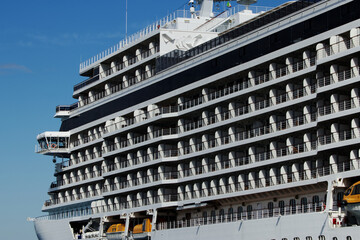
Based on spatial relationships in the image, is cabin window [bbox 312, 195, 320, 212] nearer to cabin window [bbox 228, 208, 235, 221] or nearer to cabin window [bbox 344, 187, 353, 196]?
cabin window [bbox 344, 187, 353, 196]

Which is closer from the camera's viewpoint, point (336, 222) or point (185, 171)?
point (336, 222)

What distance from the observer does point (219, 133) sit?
2584 inches

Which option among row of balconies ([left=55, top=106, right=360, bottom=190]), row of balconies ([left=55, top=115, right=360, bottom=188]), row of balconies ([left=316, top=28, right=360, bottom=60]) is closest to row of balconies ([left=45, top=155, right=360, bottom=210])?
row of balconies ([left=55, top=115, right=360, bottom=188])

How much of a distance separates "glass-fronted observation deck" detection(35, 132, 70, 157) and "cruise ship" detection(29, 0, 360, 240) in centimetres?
18

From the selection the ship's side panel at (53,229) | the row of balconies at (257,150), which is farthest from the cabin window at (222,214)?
the ship's side panel at (53,229)

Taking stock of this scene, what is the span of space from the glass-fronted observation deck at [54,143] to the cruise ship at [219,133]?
0.58 feet

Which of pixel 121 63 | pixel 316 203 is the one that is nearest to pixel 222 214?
pixel 316 203

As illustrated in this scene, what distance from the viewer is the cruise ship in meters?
53.6

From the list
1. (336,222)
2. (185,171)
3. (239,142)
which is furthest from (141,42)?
(336,222)

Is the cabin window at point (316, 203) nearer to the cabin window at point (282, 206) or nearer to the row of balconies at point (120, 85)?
the cabin window at point (282, 206)

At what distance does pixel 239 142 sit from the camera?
62344 mm

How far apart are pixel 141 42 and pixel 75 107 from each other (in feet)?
53.4

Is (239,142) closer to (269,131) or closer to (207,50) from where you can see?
(269,131)

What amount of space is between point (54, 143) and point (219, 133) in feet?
101
